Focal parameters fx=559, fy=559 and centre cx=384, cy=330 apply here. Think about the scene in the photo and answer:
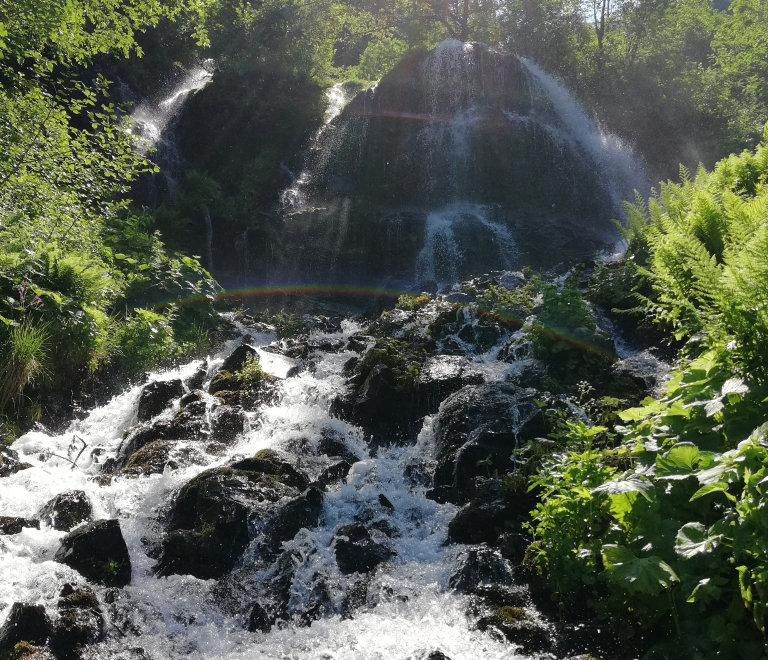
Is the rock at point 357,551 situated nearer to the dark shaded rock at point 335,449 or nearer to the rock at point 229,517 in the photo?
the rock at point 229,517

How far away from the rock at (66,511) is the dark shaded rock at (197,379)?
388 centimetres

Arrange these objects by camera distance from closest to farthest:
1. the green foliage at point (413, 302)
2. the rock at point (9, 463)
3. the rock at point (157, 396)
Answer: the rock at point (9, 463), the rock at point (157, 396), the green foliage at point (413, 302)

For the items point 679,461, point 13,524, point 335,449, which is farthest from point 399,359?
point 679,461

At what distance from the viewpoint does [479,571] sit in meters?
4.90

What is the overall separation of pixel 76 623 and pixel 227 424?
393cm

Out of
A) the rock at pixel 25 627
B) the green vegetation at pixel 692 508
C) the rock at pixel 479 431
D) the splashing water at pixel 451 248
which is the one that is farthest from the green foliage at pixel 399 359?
the splashing water at pixel 451 248

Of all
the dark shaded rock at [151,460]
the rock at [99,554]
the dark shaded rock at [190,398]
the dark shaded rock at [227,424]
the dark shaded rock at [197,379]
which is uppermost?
the dark shaded rock at [197,379]

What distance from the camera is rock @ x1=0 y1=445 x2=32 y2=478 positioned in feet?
21.0

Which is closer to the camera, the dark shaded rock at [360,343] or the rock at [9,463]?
the rock at [9,463]

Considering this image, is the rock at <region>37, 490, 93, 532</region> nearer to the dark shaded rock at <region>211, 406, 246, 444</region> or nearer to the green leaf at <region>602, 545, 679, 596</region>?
the dark shaded rock at <region>211, 406, 246, 444</region>

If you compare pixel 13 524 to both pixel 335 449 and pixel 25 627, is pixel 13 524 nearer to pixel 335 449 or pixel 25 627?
pixel 25 627

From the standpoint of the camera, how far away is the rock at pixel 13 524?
206 inches

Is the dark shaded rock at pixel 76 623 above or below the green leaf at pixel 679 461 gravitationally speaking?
below

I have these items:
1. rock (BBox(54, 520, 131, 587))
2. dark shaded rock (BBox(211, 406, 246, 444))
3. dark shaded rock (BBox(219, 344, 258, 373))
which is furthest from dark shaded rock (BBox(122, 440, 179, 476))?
dark shaded rock (BBox(219, 344, 258, 373))
